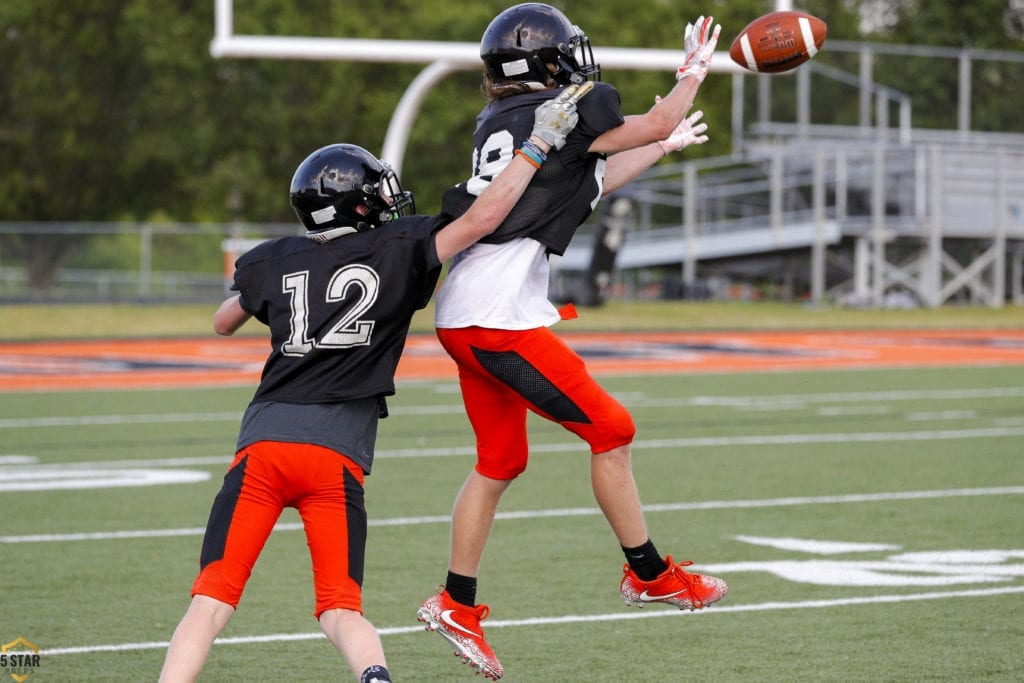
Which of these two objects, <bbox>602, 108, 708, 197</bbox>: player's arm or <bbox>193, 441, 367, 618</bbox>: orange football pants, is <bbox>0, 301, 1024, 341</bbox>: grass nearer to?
<bbox>602, 108, 708, 197</bbox>: player's arm

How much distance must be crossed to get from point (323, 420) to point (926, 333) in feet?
68.6

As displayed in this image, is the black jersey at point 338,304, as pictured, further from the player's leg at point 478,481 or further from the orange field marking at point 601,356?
the orange field marking at point 601,356

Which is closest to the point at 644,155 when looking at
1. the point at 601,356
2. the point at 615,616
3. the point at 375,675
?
the point at 615,616

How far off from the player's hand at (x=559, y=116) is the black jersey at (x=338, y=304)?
46cm

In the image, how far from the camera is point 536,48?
4.71 metres

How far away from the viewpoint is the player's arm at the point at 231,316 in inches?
173

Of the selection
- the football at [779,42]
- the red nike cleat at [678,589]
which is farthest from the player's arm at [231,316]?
the football at [779,42]

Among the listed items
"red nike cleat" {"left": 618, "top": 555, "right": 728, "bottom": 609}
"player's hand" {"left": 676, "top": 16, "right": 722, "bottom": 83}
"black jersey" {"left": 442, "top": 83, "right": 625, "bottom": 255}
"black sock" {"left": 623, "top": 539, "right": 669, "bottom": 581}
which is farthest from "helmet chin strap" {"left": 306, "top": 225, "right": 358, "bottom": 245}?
"red nike cleat" {"left": 618, "top": 555, "right": 728, "bottom": 609}

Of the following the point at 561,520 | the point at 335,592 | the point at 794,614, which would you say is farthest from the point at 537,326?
the point at 561,520

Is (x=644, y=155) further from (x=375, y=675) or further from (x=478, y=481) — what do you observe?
(x=375, y=675)

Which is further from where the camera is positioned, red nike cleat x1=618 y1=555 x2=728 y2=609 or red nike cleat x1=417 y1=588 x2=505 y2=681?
red nike cleat x1=618 y1=555 x2=728 y2=609

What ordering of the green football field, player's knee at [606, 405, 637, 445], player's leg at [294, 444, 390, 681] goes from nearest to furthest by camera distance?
player's leg at [294, 444, 390, 681] → player's knee at [606, 405, 637, 445] → the green football field

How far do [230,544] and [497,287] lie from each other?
3.94 feet

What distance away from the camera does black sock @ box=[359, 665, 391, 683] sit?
381 centimetres
